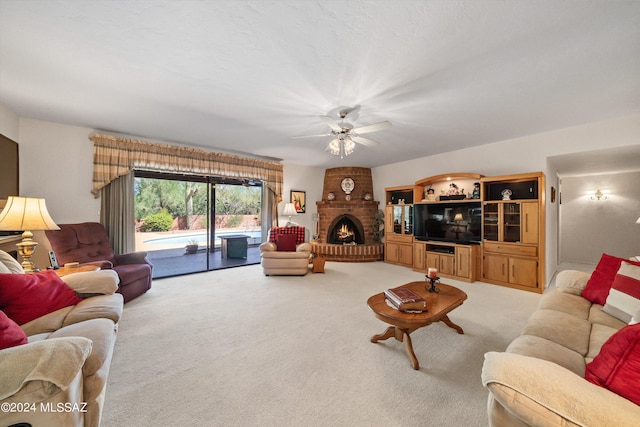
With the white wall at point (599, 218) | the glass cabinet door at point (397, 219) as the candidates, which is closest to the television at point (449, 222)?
the glass cabinet door at point (397, 219)

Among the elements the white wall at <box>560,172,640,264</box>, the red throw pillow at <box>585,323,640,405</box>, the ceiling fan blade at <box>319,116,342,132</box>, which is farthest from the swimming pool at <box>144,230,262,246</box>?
the white wall at <box>560,172,640,264</box>

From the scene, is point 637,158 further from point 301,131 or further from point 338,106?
point 301,131

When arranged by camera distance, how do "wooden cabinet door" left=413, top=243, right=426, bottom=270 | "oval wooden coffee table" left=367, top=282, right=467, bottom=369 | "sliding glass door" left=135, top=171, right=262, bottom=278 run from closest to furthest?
"oval wooden coffee table" left=367, top=282, right=467, bottom=369
"sliding glass door" left=135, top=171, right=262, bottom=278
"wooden cabinet door" left=413, top=243, right=426, bottom=270

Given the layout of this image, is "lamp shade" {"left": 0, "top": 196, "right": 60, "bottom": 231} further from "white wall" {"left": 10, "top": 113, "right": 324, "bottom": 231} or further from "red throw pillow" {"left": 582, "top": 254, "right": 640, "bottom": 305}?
"red throw pillow" {"left": 582, "top": 254, "right": 640, "bottom": 305}

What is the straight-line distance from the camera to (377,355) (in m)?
2.04

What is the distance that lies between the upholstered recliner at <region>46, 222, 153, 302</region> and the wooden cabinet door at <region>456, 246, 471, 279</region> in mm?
5262

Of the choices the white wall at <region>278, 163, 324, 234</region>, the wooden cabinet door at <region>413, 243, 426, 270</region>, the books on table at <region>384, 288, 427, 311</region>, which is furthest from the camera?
the white wall at <region>278, 163, 324, 234</region>

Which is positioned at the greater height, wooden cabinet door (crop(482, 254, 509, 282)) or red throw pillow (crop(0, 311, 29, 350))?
red throw pillow (crop(0, 311, 29, 350))

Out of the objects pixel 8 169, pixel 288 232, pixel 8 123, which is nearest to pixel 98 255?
pixel 8 169

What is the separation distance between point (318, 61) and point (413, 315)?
228cm

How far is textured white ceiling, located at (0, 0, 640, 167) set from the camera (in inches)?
60.1

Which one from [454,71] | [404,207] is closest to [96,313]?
[454,71]

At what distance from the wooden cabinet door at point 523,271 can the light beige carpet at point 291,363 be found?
569mm

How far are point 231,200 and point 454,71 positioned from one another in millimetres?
4632
